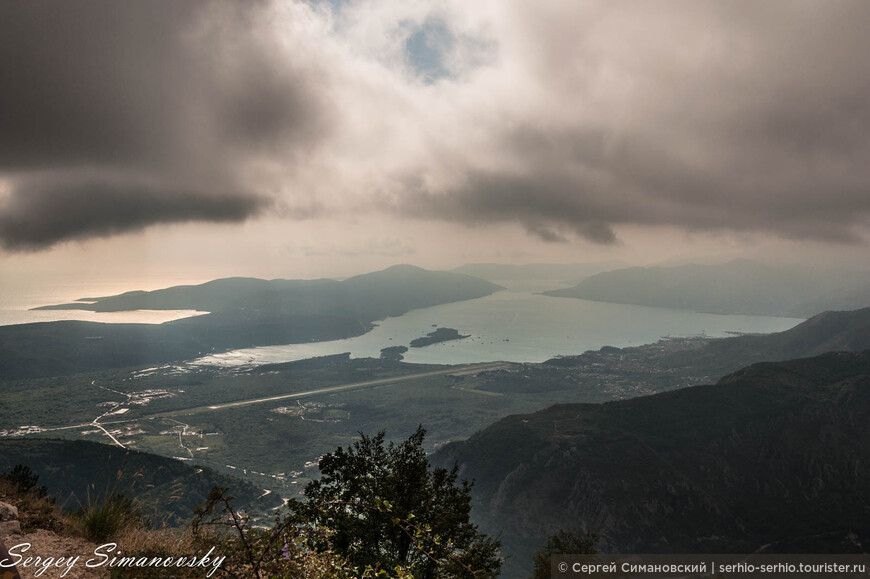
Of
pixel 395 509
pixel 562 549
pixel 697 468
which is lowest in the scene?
pixel 697 468

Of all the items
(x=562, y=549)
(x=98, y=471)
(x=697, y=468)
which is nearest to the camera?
(x=562, y=549)

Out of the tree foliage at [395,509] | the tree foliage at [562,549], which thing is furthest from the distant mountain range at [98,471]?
the tree foliage at [395,509]

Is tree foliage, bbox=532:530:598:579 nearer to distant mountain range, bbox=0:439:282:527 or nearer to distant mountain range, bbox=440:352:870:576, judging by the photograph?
distant mountain range, bbox=440:352:870:576

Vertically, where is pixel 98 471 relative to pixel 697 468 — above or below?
above

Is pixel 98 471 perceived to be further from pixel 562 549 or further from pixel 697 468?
pixel 697 468

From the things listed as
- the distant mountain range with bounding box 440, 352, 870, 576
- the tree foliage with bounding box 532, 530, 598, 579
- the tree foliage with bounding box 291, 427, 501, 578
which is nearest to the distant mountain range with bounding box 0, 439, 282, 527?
the distant mountain range with bounding box 440, 352, 870, 576

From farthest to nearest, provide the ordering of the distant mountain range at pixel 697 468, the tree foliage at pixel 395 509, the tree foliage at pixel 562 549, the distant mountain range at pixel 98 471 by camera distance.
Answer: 1. the distant mountain range at pixel 697 468
2. the distant mountain range at pixel 98 471
3. the tree foliage at pixel 562 549
4. the tree foliage at pixel 395 509

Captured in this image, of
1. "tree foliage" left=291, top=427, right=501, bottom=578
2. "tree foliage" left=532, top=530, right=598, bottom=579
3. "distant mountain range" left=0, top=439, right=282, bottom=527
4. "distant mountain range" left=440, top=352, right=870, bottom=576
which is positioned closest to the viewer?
"tree foliage" left=291, top=427, right=501, bottom=578

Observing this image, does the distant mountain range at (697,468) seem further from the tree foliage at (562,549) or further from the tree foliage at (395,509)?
the tree foliage at (395,509)

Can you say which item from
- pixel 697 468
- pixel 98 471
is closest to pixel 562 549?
pixel 697 468
